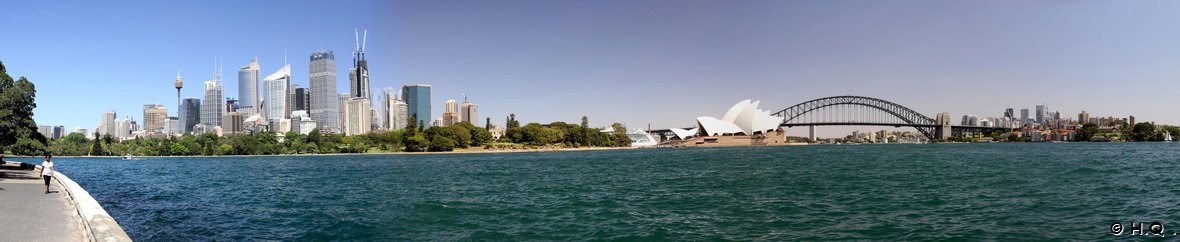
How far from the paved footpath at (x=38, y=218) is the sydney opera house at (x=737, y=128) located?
14012cm

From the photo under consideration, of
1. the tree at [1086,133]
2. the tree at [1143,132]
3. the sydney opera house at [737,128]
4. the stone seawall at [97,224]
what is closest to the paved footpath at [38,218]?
the stone seawall at [97,224]

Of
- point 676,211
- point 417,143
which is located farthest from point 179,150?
point 676,211

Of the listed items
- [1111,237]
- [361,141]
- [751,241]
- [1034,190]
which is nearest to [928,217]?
[1111,237]

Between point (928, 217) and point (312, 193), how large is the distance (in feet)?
64.7

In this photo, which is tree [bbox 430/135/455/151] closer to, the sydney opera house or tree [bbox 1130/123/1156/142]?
the sydney opera house

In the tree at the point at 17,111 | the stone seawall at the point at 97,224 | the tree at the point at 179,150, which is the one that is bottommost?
the tree at the point at 179,150

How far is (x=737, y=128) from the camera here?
504 feet

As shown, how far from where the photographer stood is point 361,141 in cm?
12144

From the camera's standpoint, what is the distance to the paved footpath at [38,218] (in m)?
9.31

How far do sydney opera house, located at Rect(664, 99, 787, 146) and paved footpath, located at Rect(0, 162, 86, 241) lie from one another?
14012cm

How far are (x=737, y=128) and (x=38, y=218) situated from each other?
150 metres

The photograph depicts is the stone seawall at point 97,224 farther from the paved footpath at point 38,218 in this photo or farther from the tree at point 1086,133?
the tree at point 1086,133

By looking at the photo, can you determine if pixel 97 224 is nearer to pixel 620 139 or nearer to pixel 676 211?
Result: pixel 676 211

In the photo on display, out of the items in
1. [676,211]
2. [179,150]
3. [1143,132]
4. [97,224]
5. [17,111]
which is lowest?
[179,150]
